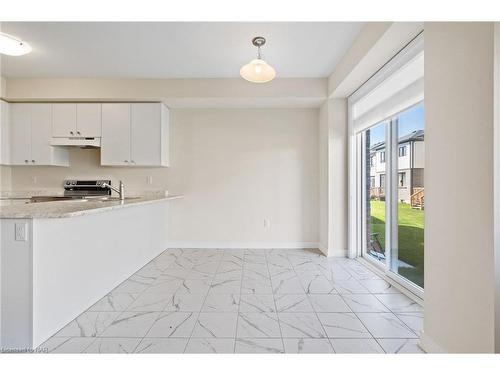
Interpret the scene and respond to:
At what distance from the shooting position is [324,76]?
3.51m

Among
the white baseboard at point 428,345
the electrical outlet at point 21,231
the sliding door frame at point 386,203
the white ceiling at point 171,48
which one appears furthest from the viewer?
the sliding door frame at point 386,203

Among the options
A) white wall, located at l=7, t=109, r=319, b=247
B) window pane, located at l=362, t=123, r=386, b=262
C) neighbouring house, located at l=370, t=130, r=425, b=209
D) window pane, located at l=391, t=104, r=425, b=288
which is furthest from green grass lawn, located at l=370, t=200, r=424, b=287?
white wall, located at l=7, t=109, r=319, b=247

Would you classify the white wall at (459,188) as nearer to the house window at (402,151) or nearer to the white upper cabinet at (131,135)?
the house window at (402,151)

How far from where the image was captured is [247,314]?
6.44 ft

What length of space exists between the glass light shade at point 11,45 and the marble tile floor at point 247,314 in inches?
101

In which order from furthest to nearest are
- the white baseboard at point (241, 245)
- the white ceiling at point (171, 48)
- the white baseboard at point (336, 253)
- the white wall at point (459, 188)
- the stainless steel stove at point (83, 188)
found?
the white baseboard at point (241, 245)
the stainless steel stove at point (83, 188)
the white baseboard at point (336, 253)
the white ceiling at point (171, 48)
the white wall at point (459, 188)

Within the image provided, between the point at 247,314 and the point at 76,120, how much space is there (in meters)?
3.68

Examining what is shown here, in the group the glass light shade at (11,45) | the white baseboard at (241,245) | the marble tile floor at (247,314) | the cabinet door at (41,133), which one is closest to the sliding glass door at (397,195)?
the marble tile floor at (247,314)

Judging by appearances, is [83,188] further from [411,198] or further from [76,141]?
[411,198]

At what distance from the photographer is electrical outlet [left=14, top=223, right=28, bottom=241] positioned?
1533 mm

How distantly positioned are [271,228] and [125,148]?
8.48ft

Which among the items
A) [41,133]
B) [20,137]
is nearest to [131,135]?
[41,133]

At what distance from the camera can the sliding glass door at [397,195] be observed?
230cm
